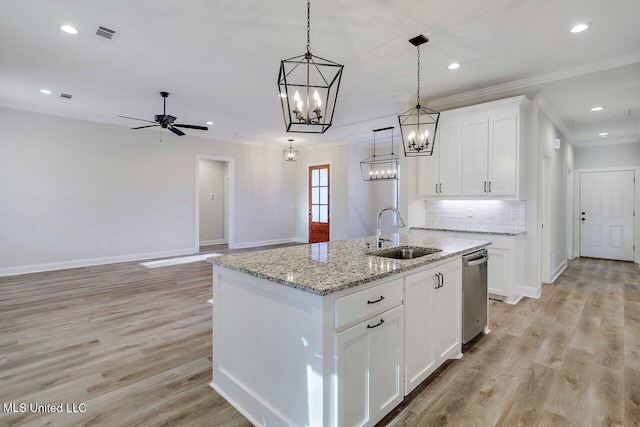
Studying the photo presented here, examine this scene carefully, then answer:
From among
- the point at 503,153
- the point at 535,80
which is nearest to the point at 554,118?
the point at 535,80

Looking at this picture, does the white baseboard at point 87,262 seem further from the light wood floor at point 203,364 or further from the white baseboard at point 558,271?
the white baseboard at point 558,271

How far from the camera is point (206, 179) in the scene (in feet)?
30.5

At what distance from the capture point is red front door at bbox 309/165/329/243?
8.93 meters

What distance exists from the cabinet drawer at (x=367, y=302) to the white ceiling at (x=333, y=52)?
218 centimetres

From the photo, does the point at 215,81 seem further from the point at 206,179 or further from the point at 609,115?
the point at 609,115

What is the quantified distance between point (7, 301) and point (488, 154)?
251 inches

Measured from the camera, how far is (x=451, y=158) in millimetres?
4527

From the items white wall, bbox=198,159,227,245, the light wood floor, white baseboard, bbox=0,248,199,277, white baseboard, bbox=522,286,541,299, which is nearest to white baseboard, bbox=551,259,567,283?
the light wood floor

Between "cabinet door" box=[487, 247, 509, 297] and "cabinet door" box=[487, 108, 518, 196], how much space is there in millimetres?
772

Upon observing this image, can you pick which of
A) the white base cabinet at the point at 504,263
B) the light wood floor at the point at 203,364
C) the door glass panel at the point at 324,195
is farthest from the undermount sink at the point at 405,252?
the door glass panel at the point at 324,195

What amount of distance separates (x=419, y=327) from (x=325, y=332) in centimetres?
91

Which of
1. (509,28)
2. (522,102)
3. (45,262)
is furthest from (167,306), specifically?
(522,102)

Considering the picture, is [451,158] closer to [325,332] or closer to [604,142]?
[325,332]

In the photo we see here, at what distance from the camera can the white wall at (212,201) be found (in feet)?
30.0
